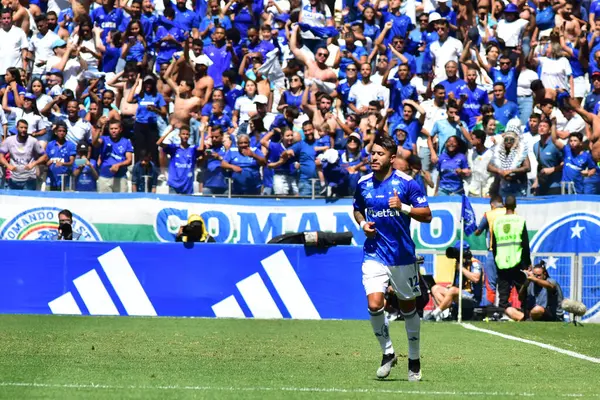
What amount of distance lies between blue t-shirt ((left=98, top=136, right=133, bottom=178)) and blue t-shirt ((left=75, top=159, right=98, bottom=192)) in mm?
291

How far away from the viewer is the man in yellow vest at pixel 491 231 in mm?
20422

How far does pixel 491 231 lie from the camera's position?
20.3 m

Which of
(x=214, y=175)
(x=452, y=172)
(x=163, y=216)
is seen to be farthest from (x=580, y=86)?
(x=163, y=216)

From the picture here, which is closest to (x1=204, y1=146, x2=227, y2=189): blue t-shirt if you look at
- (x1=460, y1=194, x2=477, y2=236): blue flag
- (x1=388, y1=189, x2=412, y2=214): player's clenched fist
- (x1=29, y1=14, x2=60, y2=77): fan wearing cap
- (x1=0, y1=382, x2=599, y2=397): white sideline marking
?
(x1=460, y1=194, x2=477, y2=236): blue flag

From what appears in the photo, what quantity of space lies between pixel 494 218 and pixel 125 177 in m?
6.89

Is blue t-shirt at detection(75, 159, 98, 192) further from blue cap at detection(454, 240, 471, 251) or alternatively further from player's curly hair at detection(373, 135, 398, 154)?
player's curly hair at detection(373, 135, 398, 154)

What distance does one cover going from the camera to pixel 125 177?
22.0 meters

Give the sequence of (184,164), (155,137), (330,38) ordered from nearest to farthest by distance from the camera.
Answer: (184,164)
(155,137)
(330,38)

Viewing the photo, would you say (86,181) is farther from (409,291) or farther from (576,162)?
(409,291)

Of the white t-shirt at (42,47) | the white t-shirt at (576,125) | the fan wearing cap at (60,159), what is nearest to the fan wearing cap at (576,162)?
the white t-shirt at (576,125)

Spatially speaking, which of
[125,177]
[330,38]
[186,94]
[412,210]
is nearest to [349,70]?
[330,38]

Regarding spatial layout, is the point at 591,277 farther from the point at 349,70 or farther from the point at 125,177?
the point at 125,177

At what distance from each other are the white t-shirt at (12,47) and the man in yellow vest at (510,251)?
1215 cm

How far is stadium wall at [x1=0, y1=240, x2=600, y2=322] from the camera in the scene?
20203mm
